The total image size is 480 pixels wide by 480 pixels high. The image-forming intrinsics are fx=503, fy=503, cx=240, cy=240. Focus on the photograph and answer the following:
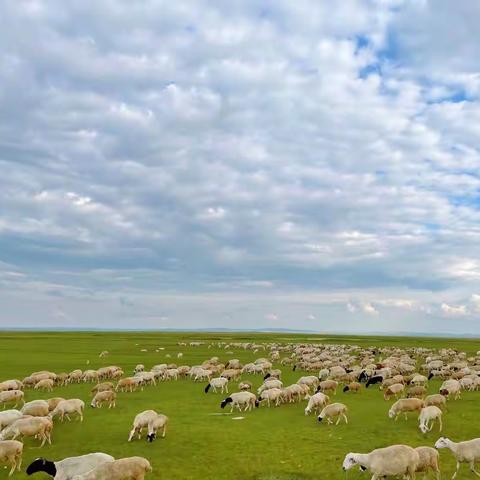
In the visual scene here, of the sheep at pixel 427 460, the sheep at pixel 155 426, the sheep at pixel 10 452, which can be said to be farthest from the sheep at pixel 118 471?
the sheep at pixel 427 460

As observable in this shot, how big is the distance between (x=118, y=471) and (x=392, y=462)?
8298mm

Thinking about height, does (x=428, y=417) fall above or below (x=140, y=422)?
above

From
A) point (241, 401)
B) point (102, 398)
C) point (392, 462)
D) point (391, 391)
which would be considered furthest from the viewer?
point (391, 391)

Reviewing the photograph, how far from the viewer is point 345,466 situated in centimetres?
1609

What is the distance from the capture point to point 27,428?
20.2 meters

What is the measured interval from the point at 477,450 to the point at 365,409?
12384mm

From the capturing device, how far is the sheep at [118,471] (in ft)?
48.3

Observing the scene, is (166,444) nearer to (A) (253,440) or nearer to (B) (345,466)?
(A) (253,440)

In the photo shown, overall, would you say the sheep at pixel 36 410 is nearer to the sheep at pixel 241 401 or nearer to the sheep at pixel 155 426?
the sheep at pixel 155 426

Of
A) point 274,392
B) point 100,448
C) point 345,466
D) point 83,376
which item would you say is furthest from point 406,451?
point 83,376

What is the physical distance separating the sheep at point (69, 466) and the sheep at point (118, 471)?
515mm

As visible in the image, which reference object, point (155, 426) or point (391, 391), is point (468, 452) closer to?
point (155, 426)

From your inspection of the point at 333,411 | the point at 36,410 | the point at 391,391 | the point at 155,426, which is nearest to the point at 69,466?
the point at 155,426

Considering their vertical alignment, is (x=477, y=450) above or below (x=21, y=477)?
above
